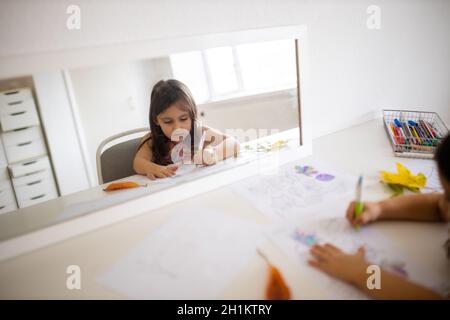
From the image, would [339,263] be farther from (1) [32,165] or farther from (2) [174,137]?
(1) [32,165]

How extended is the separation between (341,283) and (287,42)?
67cm

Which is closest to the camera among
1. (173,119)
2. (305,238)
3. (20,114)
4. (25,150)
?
(305,238)

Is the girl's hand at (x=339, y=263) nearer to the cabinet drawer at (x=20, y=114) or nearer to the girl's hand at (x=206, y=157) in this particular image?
the girl's hand at (x=206, y=157)

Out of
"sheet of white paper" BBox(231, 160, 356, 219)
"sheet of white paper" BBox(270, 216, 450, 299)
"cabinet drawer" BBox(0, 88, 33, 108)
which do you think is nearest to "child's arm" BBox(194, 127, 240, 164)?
"sheet of white paper" BBox(231, 160, 356, 219)

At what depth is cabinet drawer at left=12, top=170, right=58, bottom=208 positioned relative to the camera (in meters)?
0.86

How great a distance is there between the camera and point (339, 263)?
1.79 feet

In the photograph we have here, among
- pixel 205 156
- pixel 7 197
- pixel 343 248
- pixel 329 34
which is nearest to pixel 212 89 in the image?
pixel 205 156

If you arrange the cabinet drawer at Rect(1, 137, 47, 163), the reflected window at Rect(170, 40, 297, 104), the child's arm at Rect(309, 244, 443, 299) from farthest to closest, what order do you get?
the cabinet drawer at Rect(1, 137, 47, 163), the reflected window at Rect(170, 40, 297, 104), the child's arm at Rect(309, 244, 443, 299)

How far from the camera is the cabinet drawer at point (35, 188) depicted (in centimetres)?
86

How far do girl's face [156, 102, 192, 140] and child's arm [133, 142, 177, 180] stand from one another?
0.33 feet

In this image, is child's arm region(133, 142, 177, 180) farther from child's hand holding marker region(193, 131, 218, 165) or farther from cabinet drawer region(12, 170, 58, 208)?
cabinet drawer region(12, 170, 58, 208)

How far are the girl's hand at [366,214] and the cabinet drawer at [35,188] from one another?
30.8 inches

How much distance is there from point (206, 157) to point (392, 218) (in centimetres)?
51

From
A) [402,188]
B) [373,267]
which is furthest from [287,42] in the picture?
[373,267]
